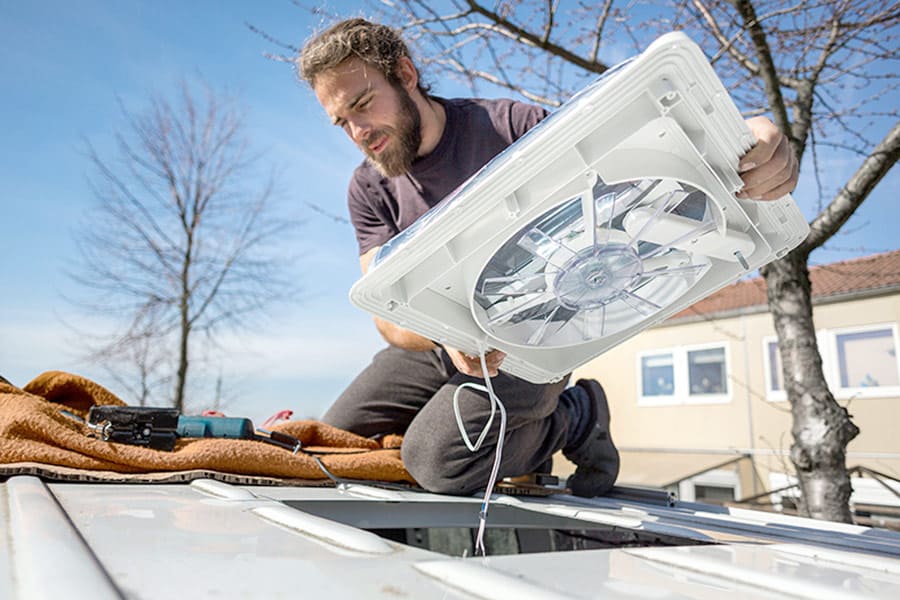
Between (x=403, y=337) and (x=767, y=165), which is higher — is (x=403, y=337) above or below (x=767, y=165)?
below

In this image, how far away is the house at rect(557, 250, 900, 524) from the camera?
816cm

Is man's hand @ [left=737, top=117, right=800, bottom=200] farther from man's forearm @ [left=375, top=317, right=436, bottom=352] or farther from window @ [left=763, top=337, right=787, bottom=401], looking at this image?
window @ [left=763, top=337, right=787, bottom=401]

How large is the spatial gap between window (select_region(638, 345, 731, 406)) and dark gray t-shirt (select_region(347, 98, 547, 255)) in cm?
880

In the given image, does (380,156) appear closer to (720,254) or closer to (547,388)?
(547,388)

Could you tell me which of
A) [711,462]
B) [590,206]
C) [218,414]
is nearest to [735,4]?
[590,206]

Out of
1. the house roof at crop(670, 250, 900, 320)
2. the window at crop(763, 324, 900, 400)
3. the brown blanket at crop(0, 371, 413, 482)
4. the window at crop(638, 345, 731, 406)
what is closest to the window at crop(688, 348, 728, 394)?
the window at crop(638, 345, 731, 406)

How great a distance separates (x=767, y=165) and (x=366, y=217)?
139 centimetres

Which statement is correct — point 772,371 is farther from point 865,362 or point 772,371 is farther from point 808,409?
point 808,409

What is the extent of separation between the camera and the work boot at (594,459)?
1.69m

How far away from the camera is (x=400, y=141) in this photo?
1.79 meters

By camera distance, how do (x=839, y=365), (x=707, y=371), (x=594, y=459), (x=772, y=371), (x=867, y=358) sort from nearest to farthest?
1. (x=594, y=459)
2. (x=867, y=358)
3. (x=839, y=365)
4. (x=772, y=371)
5. (x=707, y=371)

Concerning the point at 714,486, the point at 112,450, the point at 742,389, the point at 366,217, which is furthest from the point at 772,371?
the point at 112,450

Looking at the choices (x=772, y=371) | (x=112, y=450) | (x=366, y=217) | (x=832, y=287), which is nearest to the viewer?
(x=112, y=450)

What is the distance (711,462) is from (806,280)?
7.11 meters
